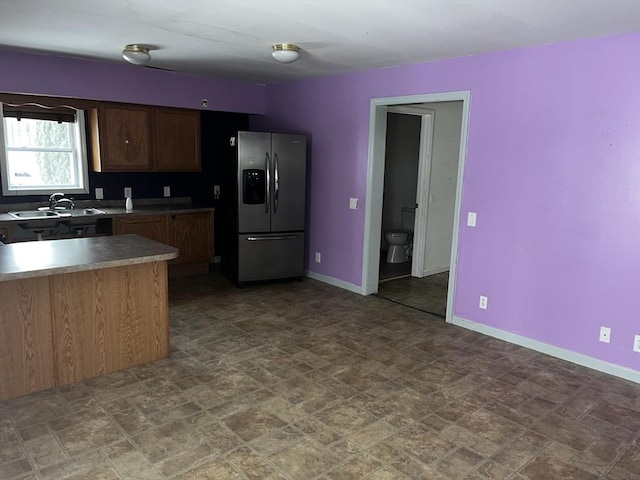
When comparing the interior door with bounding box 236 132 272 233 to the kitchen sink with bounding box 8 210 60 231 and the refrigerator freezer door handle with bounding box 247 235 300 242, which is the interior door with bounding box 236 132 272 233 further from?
the kitchen sink with bounding box 8 210 60 231

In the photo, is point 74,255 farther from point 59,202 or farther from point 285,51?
point 59,202

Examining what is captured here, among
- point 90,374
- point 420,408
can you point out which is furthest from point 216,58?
point 420,408

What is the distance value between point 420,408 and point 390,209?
15.0 ft

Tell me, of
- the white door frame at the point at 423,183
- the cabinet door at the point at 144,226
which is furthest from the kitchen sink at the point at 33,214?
the white door frame at the point at 423,183

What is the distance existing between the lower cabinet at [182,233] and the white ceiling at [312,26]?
5.91 ft

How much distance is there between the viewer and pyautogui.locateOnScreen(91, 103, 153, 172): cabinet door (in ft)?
17.0

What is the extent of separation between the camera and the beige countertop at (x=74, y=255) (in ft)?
8.92

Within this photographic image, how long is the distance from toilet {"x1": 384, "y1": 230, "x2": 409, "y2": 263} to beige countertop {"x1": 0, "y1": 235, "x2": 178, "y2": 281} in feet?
12.5

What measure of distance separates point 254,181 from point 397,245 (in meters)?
2.43

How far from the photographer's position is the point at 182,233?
5.65 m

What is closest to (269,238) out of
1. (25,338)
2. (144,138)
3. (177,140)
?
(177,140)

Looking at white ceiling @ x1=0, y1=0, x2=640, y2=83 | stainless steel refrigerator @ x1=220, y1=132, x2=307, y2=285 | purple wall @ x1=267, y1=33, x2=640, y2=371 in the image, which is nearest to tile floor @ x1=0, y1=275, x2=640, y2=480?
purple wall @ x1=267, y1=33, x2=640, y2=371

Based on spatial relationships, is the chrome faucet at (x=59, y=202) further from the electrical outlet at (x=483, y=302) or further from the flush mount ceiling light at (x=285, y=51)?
the electrical outlet at (x=483, y=302)

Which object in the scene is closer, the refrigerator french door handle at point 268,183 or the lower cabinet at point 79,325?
the lower cabinet at point 79,325
